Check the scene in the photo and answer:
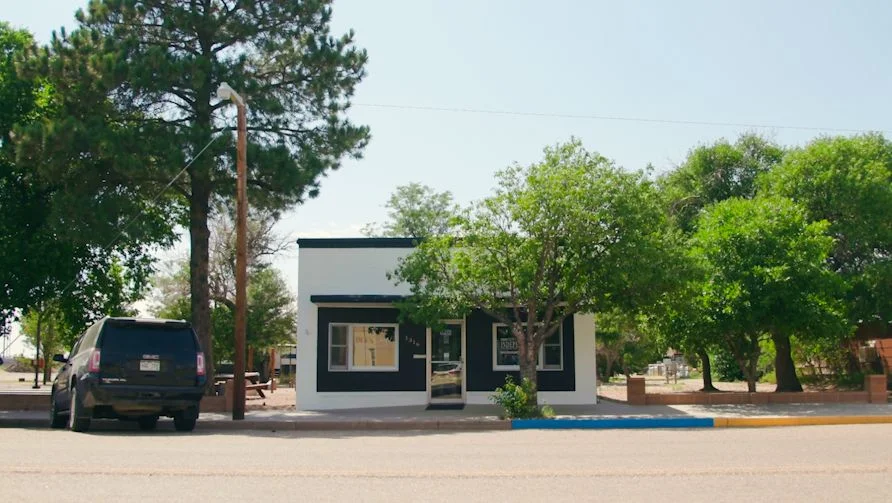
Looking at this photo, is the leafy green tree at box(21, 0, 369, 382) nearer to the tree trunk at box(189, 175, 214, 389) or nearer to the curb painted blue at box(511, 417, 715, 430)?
the tree trunk at box(189, 175, 214, 389)

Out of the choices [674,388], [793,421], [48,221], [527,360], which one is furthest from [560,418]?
[674,388]

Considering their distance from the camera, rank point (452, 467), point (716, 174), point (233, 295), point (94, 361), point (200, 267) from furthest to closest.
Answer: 1. point (233, 295)
2. point (716, 174)
3. point (200, 267)
4. point (94, 361)
5. point (452, 467)

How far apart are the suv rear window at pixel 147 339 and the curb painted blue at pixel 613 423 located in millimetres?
6423

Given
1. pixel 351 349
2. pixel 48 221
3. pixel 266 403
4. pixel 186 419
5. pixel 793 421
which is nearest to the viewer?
pixel 186 419

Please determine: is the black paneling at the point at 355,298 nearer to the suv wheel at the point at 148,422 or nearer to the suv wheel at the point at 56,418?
the suv wheel at the point at 148,422

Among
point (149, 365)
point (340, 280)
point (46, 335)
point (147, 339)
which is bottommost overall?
point (149, 365)

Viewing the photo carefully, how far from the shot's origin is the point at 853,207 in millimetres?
28500

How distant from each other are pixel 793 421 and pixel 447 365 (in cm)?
887

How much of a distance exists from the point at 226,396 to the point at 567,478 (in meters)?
13.4

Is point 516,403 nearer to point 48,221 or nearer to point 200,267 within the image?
point 200,267

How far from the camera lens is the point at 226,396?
21.1 m

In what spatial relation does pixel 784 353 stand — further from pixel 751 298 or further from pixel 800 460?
pixel 800 460

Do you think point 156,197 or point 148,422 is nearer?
point 148,422

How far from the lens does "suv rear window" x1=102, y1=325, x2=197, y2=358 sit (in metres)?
15.6
